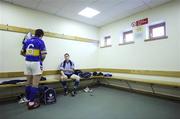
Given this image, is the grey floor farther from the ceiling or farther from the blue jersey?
the ceiling

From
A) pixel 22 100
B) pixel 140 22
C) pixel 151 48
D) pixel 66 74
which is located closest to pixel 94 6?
pixel 140 22

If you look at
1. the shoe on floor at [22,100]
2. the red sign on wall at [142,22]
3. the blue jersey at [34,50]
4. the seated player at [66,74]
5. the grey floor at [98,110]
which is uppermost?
the red sign on wall at [142,22]

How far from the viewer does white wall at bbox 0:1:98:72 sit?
3.56 meters

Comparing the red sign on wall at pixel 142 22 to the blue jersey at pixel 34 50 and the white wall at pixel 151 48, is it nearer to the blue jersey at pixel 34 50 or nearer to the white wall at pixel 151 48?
the white wall at pixel 151 48

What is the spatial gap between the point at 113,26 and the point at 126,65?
184cm

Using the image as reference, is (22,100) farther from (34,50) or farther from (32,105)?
(34,50)

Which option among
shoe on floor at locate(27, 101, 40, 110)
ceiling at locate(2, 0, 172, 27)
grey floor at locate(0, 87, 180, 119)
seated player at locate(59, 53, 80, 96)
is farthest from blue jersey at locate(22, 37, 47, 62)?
ceiling at locate(2, 0, 172, 27)

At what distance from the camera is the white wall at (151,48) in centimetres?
352

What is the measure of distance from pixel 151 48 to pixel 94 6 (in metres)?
2.33

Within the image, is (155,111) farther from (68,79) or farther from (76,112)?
(68,79)

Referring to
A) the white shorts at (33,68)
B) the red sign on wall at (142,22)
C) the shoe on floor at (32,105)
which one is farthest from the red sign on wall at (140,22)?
the shoe on floor at (32,105)

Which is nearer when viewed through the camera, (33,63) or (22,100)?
(33,63)

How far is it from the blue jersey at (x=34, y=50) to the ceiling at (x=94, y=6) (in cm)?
149

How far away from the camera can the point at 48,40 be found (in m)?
4.39
